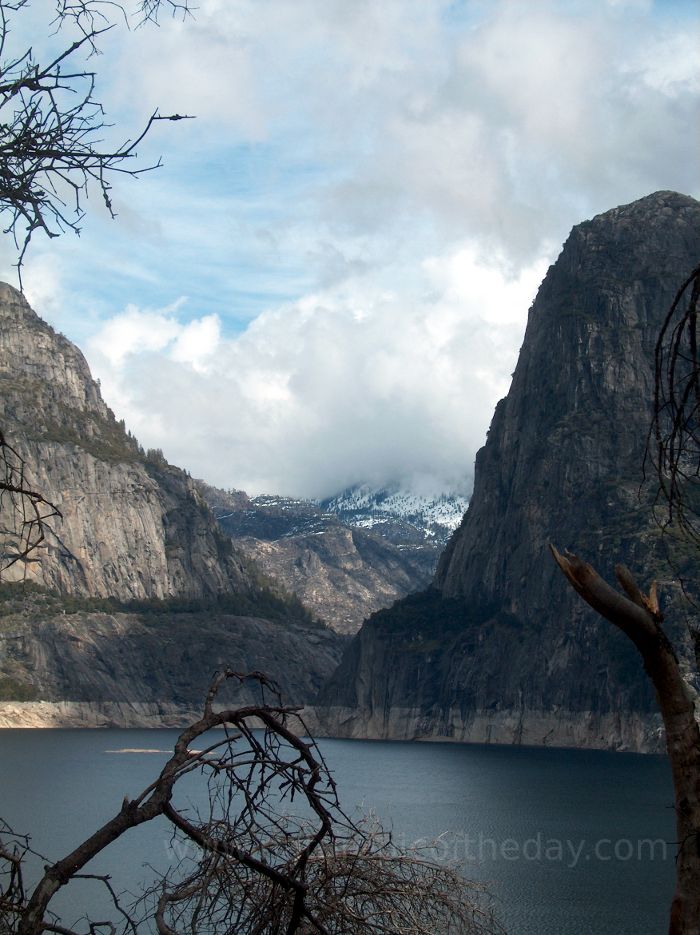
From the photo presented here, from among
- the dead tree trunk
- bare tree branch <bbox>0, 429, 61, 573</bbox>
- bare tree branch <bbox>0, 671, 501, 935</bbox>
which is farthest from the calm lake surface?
bare tree branch <bbox>0, 429, 61, 573</bbox>

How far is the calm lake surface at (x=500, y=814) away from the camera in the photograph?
5278cm

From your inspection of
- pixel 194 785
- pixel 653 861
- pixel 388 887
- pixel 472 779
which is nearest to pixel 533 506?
pixel 472 779

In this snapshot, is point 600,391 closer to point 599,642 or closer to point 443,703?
point 599,642

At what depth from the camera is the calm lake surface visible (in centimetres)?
5278

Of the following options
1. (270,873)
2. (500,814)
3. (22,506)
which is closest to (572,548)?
Answer: (500,814)

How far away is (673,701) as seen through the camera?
6.20m

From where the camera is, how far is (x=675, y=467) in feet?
18.3

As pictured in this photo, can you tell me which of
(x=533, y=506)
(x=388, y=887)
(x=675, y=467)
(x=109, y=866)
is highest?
(x=533, y=506)

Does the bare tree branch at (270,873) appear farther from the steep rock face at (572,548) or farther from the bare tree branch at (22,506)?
the steep rock face at (572,548)

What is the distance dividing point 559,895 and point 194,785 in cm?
4874

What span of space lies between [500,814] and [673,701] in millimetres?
89127

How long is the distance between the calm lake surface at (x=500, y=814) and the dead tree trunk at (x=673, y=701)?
4.29m

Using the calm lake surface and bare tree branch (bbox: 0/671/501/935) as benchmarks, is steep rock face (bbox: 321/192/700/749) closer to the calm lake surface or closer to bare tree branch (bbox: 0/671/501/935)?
the calm lake surface

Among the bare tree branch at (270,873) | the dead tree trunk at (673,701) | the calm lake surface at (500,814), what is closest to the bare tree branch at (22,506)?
the bare tree branch at (270,873)
